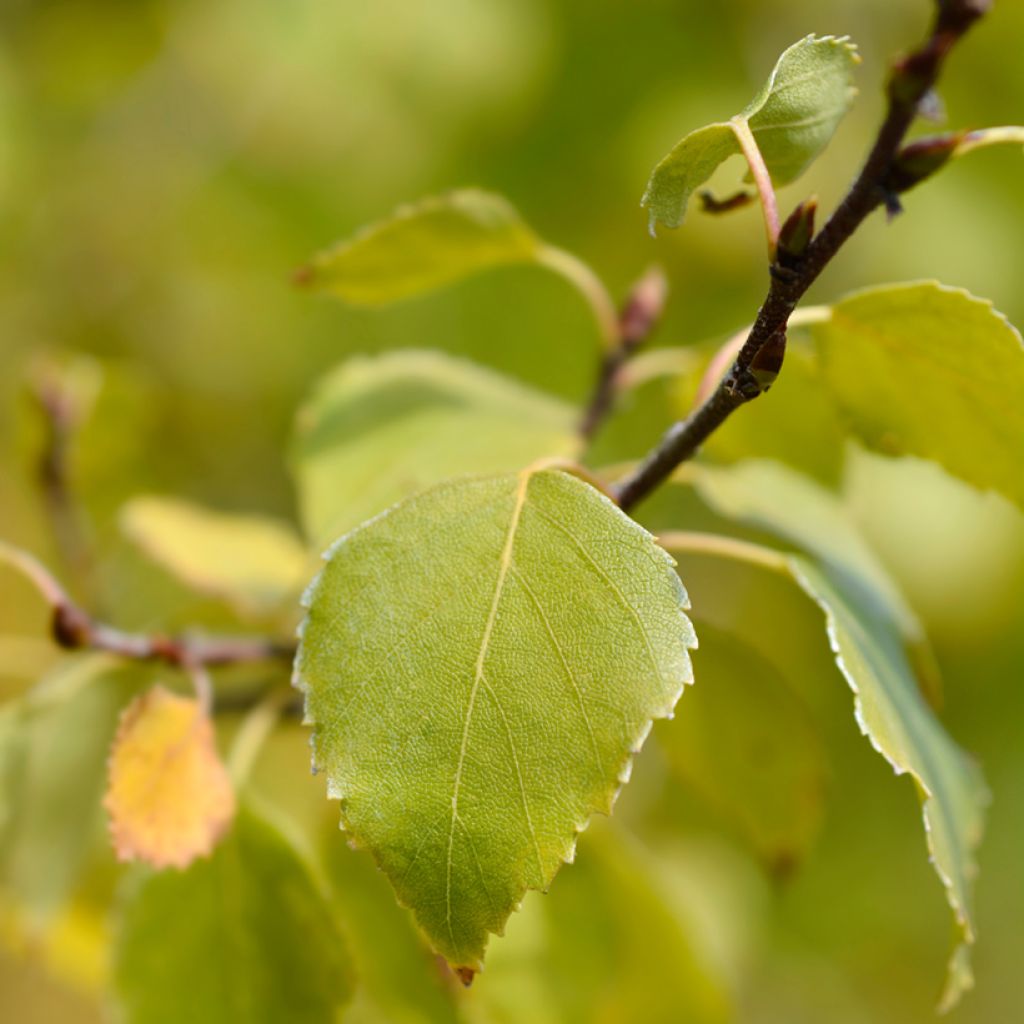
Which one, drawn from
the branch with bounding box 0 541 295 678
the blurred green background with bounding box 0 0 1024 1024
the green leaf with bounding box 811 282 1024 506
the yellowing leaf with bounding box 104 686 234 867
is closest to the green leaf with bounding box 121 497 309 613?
the branch with bounding box 0 541 295 678

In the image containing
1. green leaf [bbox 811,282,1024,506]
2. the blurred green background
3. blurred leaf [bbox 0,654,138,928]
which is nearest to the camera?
green leaf [bbox 811,282,1024,506]

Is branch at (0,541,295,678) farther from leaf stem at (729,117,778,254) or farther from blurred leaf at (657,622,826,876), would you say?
leaf stem at (729,117,778,254)

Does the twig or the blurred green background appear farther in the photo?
the blurred green background

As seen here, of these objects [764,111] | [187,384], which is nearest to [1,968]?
[187,384]

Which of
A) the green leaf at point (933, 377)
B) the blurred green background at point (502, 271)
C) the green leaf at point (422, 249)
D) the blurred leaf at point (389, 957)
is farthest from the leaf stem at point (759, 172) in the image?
the blurred green background at point (502, 271)

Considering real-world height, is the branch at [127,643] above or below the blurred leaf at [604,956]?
above

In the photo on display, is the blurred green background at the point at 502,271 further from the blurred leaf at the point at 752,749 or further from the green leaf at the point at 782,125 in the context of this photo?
the green leaf at the point at 782,125
